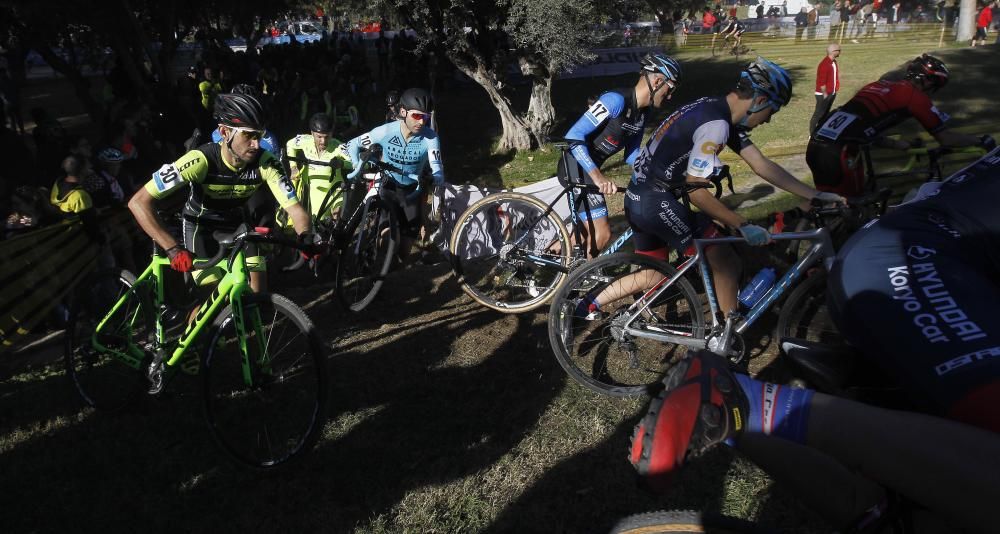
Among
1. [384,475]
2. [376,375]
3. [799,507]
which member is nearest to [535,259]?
[376,375]

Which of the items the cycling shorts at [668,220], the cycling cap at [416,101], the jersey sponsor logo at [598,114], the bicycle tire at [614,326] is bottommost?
the bicycle tire at [614,326]

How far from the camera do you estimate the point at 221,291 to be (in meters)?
3.86

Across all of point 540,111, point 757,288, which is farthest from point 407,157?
point 540,111

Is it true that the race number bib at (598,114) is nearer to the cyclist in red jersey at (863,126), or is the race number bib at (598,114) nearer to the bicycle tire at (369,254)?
the cyclist in red jersey at (863,126)

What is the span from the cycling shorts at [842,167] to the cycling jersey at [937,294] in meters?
3.58

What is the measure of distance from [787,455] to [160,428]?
386 cm

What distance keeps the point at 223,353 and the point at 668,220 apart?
282 centimetres

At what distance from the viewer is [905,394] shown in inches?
84.7

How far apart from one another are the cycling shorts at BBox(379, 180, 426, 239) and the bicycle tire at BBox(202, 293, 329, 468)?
280 cm

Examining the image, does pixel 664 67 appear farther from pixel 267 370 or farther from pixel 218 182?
pixel 267 370

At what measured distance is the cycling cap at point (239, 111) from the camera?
13.5 ft

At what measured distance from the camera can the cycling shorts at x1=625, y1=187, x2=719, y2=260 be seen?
4.40m

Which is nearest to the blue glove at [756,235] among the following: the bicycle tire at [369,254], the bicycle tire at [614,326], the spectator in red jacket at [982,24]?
the bicycle tire at [614,326]

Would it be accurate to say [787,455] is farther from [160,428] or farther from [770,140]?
[770,140]
